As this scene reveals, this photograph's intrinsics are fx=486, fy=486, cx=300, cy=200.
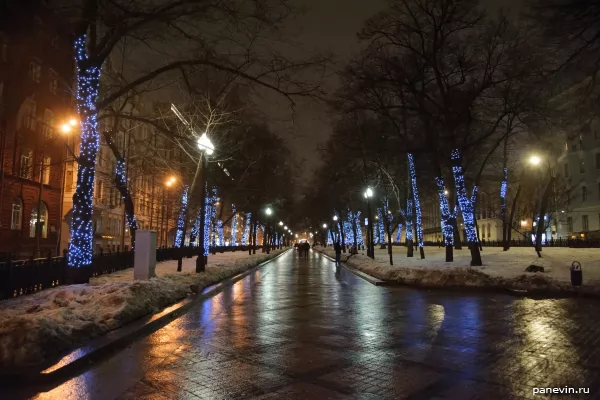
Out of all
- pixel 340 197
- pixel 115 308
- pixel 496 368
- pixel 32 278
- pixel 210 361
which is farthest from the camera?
pixel 340 197

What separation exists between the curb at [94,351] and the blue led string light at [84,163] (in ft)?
12.0

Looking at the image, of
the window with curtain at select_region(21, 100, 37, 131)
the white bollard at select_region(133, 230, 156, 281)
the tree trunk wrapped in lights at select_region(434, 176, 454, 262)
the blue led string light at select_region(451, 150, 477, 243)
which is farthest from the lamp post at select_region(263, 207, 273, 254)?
the white bollard at select_region(133, 230, 156, 281)

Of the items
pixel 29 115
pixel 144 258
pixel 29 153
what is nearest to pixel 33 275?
pixel 144 258

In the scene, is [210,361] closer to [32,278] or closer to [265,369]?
[265,369]

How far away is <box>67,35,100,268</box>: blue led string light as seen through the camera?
1384cm

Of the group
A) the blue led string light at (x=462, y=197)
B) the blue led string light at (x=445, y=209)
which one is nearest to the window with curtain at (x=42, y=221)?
the blue led string light at (x=445, y=209)

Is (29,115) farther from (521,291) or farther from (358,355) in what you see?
(358,355)

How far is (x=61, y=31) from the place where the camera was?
525 inches

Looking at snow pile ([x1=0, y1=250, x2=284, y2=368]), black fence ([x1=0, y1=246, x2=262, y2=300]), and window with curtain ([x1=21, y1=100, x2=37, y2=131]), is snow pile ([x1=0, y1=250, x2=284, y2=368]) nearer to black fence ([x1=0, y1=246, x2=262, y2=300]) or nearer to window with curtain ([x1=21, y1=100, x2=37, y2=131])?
black fence ([x1=0, y1=246, x2=262, y2=300])

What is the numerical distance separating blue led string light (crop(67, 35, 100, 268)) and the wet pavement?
4.20m

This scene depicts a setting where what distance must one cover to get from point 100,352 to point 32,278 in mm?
6774

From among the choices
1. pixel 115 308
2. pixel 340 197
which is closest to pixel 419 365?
pixel 115 308

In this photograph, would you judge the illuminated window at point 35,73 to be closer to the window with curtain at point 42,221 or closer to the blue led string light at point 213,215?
the window with curtain at point 42,221

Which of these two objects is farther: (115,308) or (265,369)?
(115,308)
